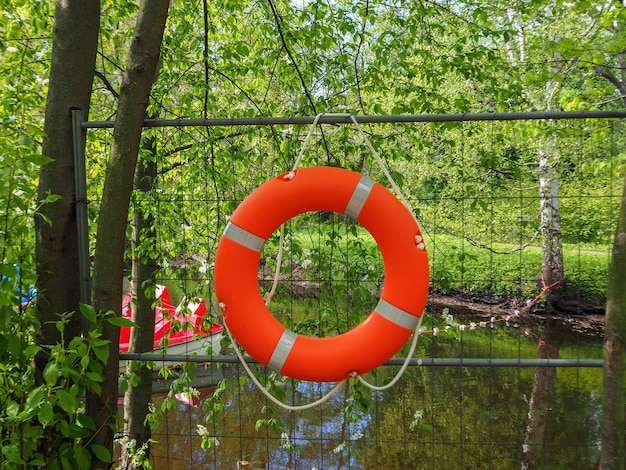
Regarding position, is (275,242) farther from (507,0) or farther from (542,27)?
(542,27)

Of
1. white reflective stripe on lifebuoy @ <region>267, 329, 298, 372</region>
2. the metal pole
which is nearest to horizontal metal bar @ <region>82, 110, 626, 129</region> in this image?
the metal pole

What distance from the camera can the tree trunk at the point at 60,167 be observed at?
6.55ft

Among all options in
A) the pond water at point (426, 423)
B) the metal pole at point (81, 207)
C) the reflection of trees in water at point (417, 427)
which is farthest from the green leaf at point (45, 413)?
the reflection of trees in water at point (417, 427)

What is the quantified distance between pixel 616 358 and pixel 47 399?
154cm

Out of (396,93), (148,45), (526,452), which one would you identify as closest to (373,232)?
(148,45)

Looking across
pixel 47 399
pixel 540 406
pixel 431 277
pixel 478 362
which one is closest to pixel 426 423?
pixel 540 406

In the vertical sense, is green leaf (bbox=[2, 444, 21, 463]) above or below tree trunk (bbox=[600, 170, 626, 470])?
below

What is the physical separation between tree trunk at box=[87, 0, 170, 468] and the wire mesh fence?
14.0 inches

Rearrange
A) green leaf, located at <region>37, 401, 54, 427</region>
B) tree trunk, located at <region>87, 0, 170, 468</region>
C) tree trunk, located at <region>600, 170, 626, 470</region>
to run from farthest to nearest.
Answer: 1. tree trunk, located at <region>87, 0, 170, 468</region>
2. green leaf, located at <region>37, 401, 54, 427</region>
3. tree trunk, located at <region>600, 170, 626, 470</region>

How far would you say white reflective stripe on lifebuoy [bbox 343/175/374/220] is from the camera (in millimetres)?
1809

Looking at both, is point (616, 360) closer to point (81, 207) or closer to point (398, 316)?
point (398, 316)

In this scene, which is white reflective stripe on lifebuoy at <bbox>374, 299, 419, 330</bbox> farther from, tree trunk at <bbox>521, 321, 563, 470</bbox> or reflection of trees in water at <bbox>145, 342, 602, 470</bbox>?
tree trunk at <bbox>521, 321, 563, 470</bbox>

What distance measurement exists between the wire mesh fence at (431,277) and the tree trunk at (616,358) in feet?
2.14

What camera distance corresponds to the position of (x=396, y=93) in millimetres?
3436
